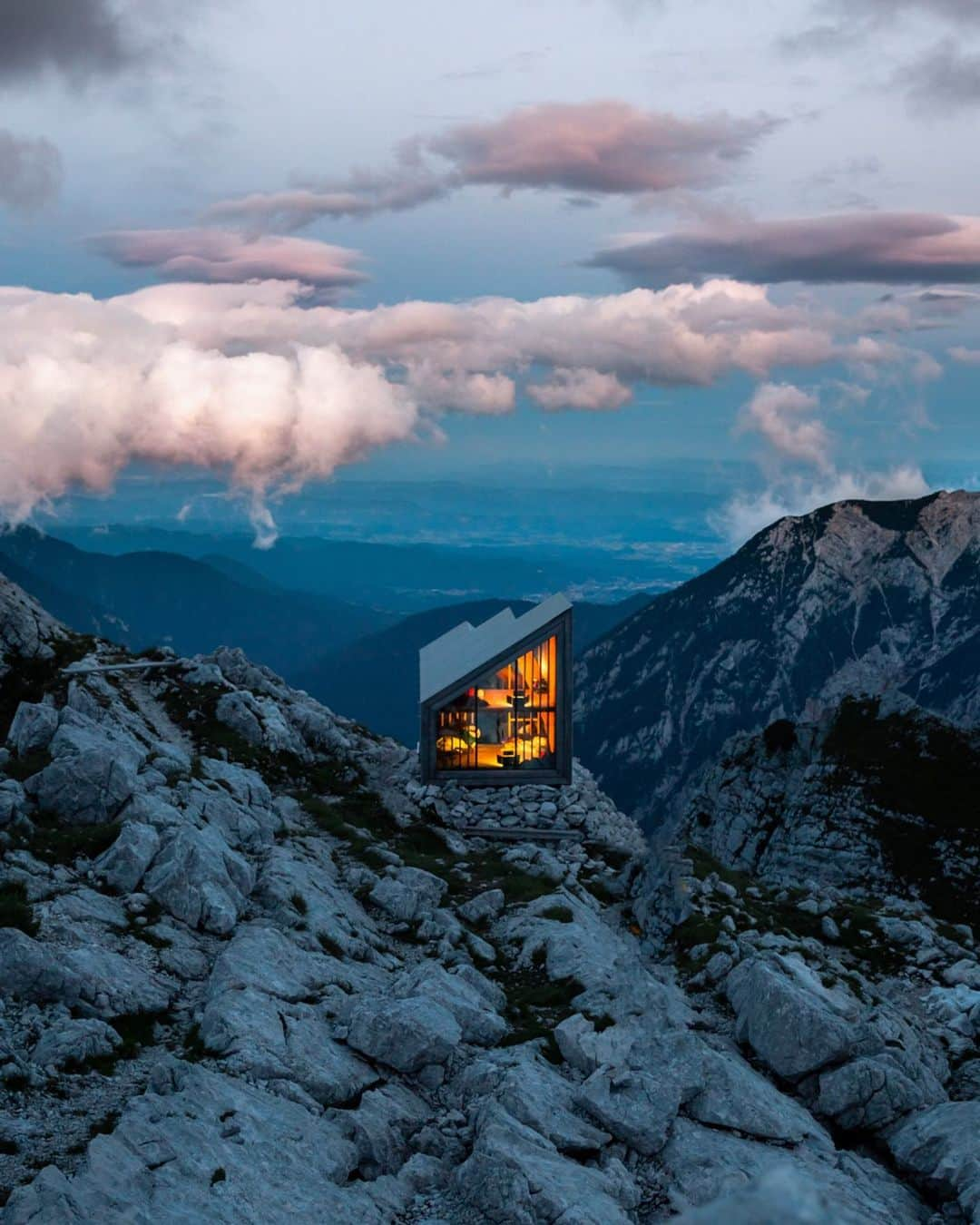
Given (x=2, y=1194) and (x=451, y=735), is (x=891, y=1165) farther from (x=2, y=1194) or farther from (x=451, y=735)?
(x=451, y=735)

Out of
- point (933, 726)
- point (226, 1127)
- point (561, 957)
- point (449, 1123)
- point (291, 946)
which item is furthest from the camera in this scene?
point (933, 726)

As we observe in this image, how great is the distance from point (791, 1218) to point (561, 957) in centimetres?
2323

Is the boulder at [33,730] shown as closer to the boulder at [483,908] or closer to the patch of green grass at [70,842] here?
the patch of green grass at [70,842]

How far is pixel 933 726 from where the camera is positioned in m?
52.3

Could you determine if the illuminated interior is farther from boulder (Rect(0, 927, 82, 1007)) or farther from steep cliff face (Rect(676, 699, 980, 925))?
→ boulder (Rect(0, 927, 82, 1007))

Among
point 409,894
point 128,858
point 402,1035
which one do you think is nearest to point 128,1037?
point 402,1035

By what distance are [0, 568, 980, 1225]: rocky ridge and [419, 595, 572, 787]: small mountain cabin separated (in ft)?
34.8

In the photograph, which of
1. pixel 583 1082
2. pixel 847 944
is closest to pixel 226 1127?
pixel 583 1082

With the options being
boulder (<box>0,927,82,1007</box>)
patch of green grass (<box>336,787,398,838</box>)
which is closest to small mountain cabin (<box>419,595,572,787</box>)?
patch of green grass (<box>336,787,398,838</box>)

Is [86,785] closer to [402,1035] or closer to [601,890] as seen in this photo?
[402,1035]

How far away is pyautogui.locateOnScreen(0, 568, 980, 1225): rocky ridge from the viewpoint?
1438 cm

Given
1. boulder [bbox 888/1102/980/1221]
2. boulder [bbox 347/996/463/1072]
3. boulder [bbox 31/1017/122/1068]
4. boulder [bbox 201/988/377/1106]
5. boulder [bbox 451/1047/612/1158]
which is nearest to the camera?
boulder [bbox 31/1017/122/1068]

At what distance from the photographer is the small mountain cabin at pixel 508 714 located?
151 feet

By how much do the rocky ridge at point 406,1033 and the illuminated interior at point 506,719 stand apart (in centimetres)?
1078
